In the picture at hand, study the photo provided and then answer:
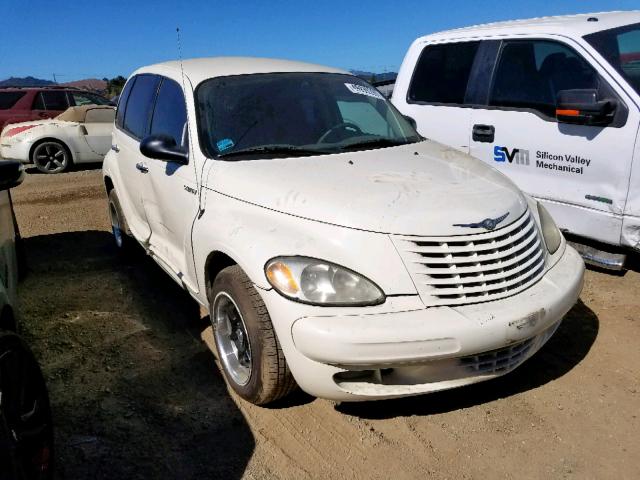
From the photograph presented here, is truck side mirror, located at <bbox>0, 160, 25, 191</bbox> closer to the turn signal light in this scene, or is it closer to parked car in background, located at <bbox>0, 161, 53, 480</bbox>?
parked car in background, located at <bbox>0, 161, 53, 480</bbox>

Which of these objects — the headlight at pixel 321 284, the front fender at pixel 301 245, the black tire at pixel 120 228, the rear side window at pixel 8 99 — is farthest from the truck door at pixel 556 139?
the rear side window at pixel 8 99

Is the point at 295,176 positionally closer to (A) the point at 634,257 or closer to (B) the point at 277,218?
(B) the point at 277,218

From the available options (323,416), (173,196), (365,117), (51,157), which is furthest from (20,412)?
(51,157)

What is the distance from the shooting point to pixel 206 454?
104 inches

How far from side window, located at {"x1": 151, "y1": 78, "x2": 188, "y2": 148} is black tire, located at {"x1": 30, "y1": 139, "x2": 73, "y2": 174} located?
26.1ft

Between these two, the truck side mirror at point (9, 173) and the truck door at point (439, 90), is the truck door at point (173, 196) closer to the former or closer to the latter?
the truck side mirror at point (9, 173)

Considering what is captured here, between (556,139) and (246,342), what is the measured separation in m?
2.99

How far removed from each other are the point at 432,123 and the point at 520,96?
914 mm

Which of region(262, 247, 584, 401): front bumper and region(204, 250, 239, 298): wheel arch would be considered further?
region(204, 250, 239, 298): wheel arch

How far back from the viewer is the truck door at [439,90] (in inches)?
206

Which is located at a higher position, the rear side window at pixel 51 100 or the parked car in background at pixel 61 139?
the rear side window at pixel 51 100

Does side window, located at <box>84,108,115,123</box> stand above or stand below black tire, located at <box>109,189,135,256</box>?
above

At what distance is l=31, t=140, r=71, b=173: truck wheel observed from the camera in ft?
36.1

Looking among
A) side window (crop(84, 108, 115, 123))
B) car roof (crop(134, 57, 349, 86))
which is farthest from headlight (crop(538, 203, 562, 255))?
side window (crop(84, 108, 115, 123))
